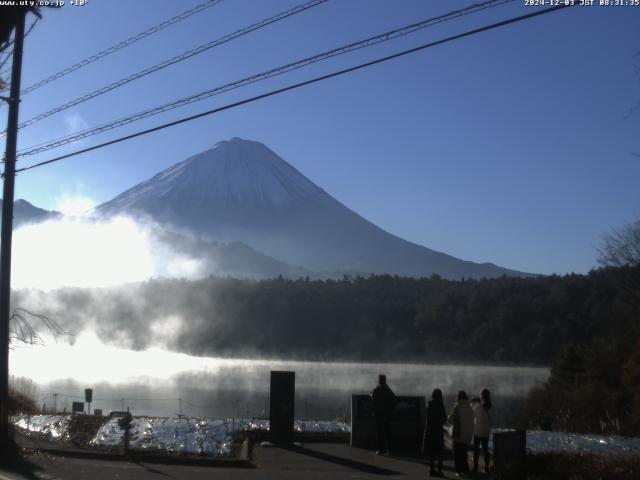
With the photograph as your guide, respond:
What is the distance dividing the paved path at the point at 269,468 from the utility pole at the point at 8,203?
7.05 feet

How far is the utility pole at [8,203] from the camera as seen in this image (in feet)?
53.2

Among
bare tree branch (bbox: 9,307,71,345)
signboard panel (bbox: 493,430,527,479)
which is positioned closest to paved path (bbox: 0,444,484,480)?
signboard panel (bbox: 493,430,527,479)

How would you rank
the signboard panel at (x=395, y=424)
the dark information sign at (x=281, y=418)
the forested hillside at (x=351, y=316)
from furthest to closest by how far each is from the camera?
1. the forested hillside at (x=351, y=316)
2. the dark information sign at (x=281, y=418)
3. the signboard panel at (x=395, y=424)

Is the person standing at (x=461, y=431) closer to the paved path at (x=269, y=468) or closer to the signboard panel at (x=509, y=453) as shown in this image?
the paved path at (x=269, y=468)

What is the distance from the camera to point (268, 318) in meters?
112

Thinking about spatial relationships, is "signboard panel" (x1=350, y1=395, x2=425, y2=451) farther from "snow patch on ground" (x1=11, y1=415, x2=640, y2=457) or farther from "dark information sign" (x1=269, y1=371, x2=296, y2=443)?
"snow patch on ground" (x1=11, y1=415, x2=640, y2=457)

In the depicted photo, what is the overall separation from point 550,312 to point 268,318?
42.6 meters

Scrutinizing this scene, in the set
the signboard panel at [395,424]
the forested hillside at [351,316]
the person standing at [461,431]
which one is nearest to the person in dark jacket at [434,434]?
the person standing at [461,431]

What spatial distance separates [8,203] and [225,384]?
1764 inches

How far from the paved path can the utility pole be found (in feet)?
7.05

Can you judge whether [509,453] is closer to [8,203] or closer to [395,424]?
[395,424]

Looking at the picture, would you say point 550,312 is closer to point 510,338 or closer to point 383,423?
point 510,338

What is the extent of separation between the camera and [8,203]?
667 inches

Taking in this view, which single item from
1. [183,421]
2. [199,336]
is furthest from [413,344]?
[183,421]
